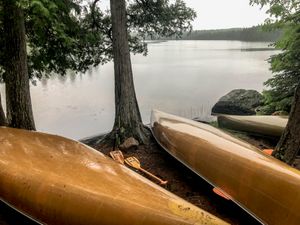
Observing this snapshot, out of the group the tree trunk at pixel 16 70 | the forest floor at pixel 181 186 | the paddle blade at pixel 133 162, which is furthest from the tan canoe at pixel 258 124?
the tree trunk at pixel 16 70

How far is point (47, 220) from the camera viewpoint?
3078mm

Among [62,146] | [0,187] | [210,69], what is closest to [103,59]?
[62,146]

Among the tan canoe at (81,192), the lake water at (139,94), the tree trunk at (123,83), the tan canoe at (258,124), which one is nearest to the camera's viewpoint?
the tan canoe at (81,192)

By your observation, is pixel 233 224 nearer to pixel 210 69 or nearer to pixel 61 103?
pixel 61 103

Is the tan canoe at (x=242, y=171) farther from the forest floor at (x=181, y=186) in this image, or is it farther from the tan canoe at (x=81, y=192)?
the tan canoe at (x=81, y=192)

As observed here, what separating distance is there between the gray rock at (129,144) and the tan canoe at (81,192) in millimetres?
1413

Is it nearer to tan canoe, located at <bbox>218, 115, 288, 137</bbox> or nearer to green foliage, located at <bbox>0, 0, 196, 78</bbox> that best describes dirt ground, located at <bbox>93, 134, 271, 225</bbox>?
tan canoe, located at <bbox>218, 115, 288, 137</bbox>

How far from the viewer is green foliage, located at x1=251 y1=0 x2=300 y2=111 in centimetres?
669

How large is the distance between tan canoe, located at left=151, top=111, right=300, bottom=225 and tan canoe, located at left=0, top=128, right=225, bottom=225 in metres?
0.86

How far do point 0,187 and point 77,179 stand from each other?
40.6 inches

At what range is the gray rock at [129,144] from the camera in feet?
18.1

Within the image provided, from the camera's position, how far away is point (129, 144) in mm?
5551

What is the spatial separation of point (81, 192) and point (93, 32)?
4.38 m

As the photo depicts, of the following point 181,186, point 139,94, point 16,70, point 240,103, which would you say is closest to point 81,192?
point 181,186
